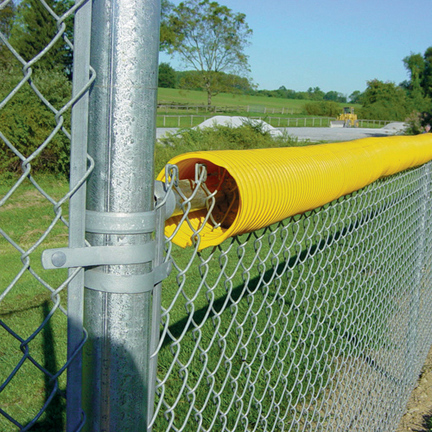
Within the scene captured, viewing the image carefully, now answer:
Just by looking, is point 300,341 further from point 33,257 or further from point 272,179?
point 33,257

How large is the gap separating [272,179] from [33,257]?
18.4 feet

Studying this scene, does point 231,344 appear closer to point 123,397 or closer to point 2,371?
point 2,371

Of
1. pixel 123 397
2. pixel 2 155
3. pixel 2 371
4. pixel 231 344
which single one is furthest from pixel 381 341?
pixel 2 155

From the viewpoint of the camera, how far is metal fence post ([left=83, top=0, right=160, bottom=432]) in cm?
92

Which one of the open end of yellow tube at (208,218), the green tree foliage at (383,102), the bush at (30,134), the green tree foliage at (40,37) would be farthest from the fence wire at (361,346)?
the green tree foliage at (383,102)

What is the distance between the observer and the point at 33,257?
641 cm

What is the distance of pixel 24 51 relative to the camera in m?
19.6

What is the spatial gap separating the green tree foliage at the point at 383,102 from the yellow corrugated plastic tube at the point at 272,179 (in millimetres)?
58057

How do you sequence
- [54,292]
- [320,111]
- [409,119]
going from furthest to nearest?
[320,111], [409,119], [54,292]

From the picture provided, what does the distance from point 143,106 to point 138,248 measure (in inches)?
10.2

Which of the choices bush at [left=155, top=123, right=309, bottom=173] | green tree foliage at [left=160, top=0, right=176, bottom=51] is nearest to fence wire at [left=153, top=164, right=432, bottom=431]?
bush at [left=155, top=123, right=309, bottom=173]

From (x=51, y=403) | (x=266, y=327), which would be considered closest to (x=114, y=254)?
(x=266, y=327)

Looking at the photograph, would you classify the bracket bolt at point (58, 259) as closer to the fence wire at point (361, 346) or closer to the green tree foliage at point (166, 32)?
the fence wire at point (361, 346)

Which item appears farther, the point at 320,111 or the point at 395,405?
the point at 320,111
